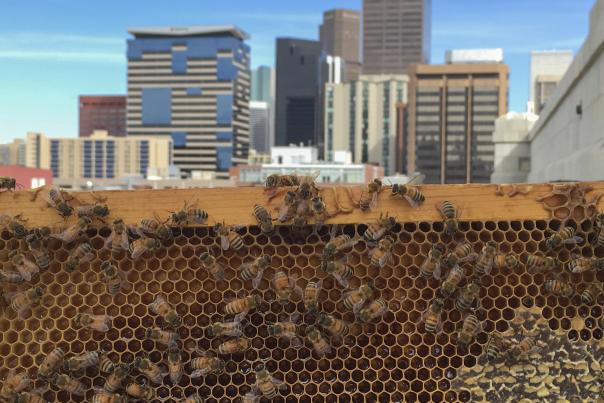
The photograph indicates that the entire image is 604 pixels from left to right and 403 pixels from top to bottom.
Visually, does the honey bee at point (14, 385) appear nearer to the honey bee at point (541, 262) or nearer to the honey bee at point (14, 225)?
the honey bee at point (14, 225)

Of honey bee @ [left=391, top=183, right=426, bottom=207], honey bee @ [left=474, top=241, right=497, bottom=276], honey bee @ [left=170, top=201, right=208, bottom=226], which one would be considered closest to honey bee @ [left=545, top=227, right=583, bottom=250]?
honey bee @ [left=474, top=241, right=497, bottom=276]

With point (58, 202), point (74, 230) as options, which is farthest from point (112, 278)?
point (58, 202)

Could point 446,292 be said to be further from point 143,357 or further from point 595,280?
point 143,357

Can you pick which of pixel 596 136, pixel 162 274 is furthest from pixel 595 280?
pixel 596 136

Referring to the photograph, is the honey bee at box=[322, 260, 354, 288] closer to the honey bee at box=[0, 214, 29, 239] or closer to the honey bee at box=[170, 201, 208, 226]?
the honey bee at box=[170, 201, 208, 226]

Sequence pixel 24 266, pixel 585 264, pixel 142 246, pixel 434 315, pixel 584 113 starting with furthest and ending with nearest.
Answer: pixel 584 113 → pixel 24 266 → pixel 142 246 → pixel 434 315 → pixel 585 264

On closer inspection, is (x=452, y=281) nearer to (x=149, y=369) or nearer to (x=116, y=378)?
(x=149, y=369)
